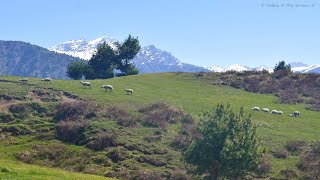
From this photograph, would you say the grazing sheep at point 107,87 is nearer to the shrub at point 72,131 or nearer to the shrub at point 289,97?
the shrub at point 72,131

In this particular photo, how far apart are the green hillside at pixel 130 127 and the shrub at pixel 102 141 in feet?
1.43

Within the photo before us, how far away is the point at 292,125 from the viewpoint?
63.4 m

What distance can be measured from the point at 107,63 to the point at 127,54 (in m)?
7.34

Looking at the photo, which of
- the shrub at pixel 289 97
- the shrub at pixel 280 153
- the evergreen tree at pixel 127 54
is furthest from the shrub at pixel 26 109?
the evergreen tree at pixel 127 54

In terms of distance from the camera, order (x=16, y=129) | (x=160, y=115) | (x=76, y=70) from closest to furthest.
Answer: (x=16, y=129)
(x=160, y=115)
(x=76, y=70)

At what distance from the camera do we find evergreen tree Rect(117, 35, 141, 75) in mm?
125125

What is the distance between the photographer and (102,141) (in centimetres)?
5144

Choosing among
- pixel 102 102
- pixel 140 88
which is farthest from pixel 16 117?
pixel 140 88

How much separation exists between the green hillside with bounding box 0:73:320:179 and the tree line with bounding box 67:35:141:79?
1213 inches

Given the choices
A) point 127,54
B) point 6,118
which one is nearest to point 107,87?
point 6,118

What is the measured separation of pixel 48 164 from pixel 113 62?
80319 mm

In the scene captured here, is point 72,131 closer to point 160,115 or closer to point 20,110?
point 20,110

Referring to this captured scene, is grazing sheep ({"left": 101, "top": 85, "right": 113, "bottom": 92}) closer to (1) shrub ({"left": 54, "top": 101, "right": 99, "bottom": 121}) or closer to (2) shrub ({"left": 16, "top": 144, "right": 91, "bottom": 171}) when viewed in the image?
(1) shrub ({"left": 54, "top": 101, "right": 99, "bottom": 121})

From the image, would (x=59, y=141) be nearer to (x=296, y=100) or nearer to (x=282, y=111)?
(x=282, y=111)
